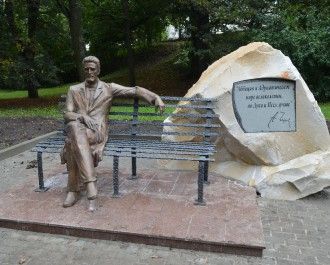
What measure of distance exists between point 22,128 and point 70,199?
5692 millimetres

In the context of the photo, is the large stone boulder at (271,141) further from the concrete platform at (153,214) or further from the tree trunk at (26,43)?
the tree trunk at (26,43)

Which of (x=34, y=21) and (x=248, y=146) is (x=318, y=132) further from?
(x=34, y=21)

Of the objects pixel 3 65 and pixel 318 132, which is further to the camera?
pixel 3 65

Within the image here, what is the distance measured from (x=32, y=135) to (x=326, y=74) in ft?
34.8

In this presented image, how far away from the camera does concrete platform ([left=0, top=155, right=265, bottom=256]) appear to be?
14.1ft

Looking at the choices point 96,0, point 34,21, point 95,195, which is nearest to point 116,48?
point 96,0

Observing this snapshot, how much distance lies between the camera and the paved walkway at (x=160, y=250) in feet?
13.3

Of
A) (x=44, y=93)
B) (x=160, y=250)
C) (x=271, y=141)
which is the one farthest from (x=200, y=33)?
(x=160, y=250)

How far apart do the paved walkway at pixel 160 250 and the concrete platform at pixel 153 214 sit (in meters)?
0.10

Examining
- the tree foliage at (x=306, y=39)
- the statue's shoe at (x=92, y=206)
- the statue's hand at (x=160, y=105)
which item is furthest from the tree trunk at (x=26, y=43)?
the statue's shoe at (x=92, y=206)

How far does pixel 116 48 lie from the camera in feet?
77.3

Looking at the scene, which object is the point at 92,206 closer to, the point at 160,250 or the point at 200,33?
the point at 160,250

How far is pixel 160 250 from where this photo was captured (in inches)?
168

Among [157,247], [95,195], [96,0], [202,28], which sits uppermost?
[96,0]
